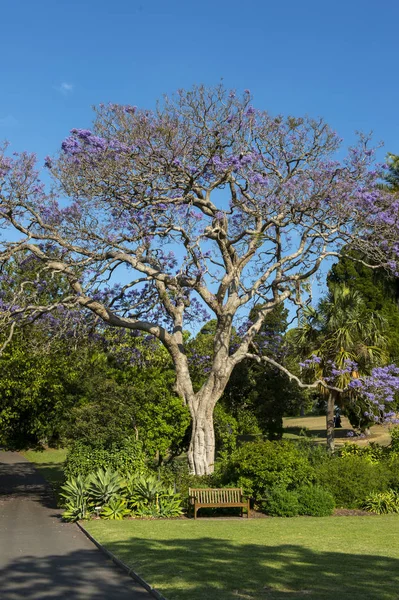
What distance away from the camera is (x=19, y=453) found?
45875 mm

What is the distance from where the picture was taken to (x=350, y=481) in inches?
738

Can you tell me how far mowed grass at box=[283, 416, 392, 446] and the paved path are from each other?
21571mm

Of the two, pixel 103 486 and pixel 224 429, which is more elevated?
pixel 224 429

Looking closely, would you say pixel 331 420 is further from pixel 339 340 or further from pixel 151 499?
pixel 151 499

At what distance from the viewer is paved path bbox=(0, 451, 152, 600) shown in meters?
8.39

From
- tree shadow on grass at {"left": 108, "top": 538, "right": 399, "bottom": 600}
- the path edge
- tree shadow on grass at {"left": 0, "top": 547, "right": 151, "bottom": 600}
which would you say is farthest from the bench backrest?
tree shadow on grass at {"left": 0, "top": 547, "right": 151, "bottom": 600}

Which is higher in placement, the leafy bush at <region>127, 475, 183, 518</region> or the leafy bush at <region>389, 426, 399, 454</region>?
the leafy bush at <region>389, 426, 399, 454</region>

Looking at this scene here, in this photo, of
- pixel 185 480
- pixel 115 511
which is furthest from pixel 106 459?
pixel 185 480

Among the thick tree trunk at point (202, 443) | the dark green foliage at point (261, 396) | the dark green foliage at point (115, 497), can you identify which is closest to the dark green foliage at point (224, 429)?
the thick tree trunk at point (202, 443)

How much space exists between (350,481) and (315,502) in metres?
1.78

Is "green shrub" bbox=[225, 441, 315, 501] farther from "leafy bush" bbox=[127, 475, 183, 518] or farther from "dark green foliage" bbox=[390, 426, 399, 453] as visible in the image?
"dark green foliage" bbox=[390, 426, 399, 453]

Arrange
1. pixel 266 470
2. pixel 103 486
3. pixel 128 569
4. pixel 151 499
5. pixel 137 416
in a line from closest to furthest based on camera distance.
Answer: pixel 128 569 < pixel 103 486 < pixel 151 499 < pixel 266 470 < pixel 137 416

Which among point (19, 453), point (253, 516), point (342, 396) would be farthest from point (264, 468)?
point (19, 453)

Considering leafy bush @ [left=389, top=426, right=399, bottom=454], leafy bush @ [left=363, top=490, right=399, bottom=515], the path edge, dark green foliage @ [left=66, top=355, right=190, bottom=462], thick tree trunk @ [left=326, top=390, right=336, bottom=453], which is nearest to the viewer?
the path edge
